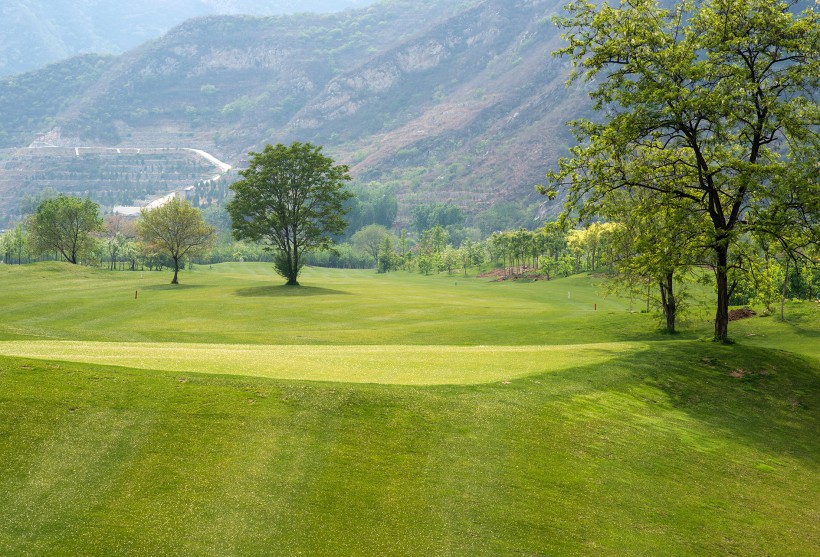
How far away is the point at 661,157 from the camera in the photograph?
3478 cm

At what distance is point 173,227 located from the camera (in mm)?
105250

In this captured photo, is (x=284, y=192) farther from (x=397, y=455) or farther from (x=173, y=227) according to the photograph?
(x=397, y=455)

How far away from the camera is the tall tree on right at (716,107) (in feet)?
101

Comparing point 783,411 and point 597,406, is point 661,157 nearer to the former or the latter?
point 783,411

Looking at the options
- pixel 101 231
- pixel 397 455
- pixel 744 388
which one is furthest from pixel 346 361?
pixel 101 231

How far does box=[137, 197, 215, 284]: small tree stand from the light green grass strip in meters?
82.6

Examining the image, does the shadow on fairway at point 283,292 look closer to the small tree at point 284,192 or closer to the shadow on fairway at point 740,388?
the small tree at point 284,192

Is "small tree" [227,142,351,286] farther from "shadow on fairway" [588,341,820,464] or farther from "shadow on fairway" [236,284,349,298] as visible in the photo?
"shadow on fairway" [588,341,820,464]

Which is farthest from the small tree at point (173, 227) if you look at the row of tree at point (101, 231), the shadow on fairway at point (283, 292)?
the shadow on fairway at point (283, 292)

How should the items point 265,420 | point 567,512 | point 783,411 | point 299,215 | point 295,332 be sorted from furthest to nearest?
1. point 299,215
2. point 295,332
3. point 783,411
4. point 265,420
5. point 567,512

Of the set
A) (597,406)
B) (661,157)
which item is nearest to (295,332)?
(661,157)

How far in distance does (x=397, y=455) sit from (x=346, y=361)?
32.8ft

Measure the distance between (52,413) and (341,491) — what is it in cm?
652

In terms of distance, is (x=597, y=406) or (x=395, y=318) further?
(x=395, y=318)
